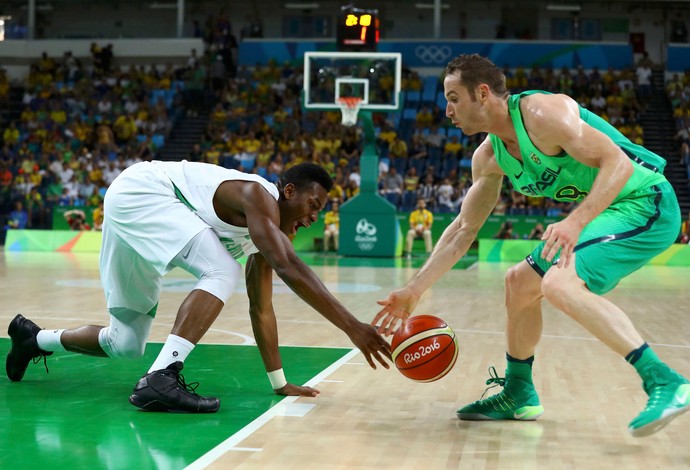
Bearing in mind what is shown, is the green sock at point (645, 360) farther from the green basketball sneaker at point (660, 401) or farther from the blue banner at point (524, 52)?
the blue banner at point (524, 52)

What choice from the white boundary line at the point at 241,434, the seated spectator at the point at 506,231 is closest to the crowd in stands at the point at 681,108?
the seated spectator at the point at 506,231

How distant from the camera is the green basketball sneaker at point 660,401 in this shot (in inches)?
147

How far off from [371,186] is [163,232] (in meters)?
14.9

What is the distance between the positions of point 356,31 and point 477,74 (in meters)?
12.4

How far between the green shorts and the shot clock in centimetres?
1247

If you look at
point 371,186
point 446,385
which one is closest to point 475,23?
point 371,186

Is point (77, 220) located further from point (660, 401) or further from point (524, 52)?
point (660, 401)

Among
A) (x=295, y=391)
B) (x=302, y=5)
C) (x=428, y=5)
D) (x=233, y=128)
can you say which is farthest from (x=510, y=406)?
(x=302, y=5)

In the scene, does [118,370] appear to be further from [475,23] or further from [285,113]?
[475,23]

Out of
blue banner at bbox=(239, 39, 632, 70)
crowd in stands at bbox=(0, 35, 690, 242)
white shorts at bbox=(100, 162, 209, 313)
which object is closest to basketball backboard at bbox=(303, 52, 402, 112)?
crowd in stands at bbox=(0, 35, 690, 242)

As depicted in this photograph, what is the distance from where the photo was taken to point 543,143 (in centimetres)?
426

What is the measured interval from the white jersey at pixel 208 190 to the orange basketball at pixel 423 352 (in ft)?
3.28

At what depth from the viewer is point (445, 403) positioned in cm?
516

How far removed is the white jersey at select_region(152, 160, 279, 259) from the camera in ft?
16.4
